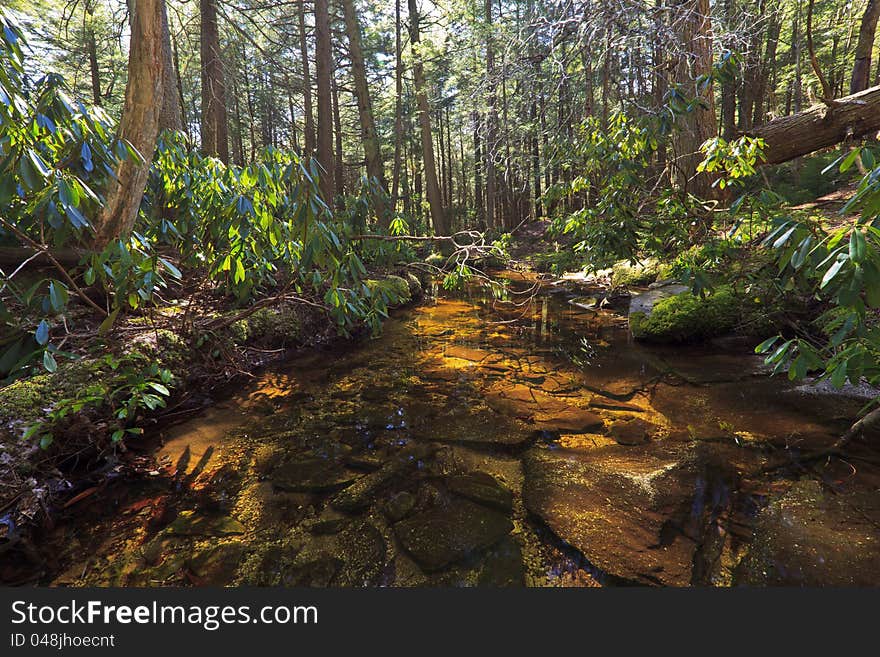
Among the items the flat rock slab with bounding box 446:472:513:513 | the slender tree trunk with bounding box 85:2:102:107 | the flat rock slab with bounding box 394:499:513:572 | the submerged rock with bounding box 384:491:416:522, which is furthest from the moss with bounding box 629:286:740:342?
the slender tree trunk with bounding box 85:2:102:107

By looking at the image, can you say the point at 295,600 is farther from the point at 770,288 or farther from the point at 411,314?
the point at 411,314

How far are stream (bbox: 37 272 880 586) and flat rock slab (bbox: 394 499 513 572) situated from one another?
0.01m

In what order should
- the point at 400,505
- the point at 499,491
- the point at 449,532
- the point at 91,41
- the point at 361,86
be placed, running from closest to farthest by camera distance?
the point at 449,532
the point at 400,505
the point at 499,491
the point at 91,41
the point at 361,86

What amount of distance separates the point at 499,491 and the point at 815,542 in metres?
1.59

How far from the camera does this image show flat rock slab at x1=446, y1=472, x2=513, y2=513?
2.52 m

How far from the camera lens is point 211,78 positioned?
662 centimetres

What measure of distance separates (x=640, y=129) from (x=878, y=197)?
3.47m

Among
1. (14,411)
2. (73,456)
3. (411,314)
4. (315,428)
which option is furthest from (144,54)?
(411,314)

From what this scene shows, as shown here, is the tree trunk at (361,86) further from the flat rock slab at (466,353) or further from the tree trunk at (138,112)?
the tree trunk at (138,112)

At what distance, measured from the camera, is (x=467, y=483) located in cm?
271

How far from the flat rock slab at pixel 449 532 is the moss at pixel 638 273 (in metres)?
6.37

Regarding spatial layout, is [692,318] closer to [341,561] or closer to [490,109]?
[490,109]

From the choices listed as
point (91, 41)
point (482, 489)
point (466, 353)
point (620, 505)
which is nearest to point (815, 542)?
point (620, 505)

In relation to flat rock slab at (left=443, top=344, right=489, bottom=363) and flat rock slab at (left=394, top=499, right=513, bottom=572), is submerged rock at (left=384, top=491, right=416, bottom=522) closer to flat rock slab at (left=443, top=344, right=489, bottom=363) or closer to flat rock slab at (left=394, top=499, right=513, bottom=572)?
flat rock slab at (left=394, top=499, right=513, bottom=572)
